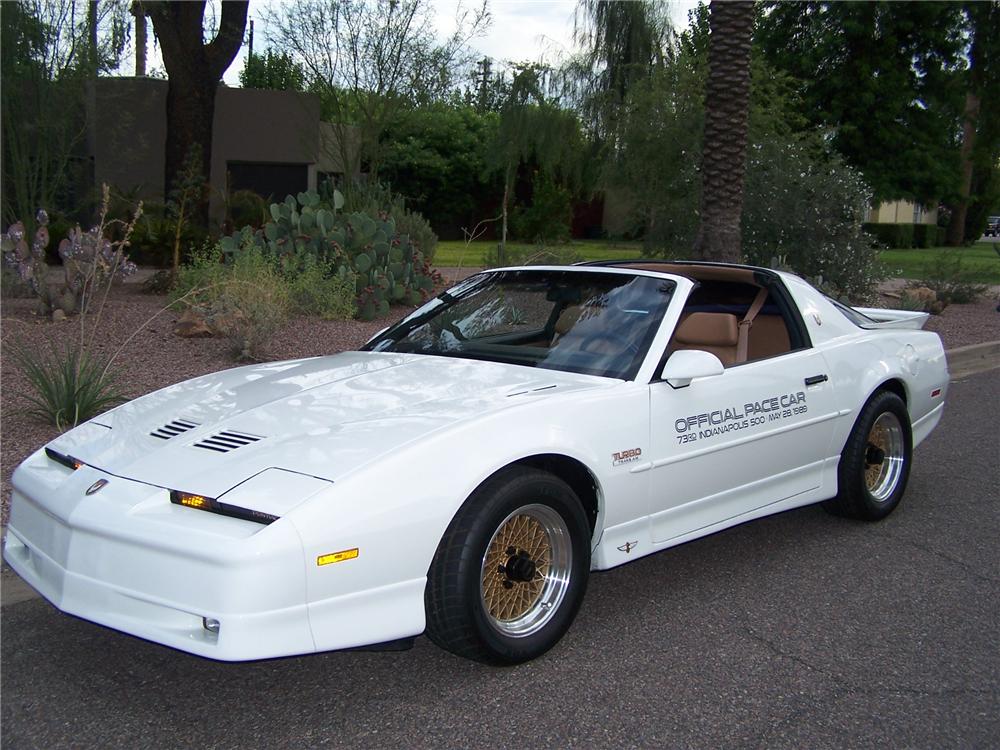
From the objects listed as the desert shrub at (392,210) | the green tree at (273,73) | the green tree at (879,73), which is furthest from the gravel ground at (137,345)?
the green tree at (879,73)

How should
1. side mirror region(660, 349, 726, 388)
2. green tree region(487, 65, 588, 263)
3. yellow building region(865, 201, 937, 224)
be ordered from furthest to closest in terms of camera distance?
yellow building region(865, 201, 937, 224), green tree region(487, 65, 588, 263), side mirror region(660, 349, 726, 388)

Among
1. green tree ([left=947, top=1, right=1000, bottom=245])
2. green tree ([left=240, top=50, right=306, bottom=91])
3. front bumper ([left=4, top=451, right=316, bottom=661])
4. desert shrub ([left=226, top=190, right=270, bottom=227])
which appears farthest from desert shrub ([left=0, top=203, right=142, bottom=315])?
green tree ([left=947, top=1, right=1000, bottom=245])

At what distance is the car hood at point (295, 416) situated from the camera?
3506 millimetres

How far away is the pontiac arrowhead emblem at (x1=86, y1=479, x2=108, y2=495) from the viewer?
3.51 metres

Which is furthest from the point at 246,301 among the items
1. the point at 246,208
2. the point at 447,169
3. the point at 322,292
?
the point at 447,169

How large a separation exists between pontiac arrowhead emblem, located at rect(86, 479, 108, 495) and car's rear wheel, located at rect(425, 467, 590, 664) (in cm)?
117

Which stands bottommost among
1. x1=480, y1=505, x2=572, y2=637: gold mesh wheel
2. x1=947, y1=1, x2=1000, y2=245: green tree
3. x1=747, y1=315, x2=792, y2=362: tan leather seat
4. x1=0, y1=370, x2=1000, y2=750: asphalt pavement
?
x1=0, y1=370, x2=1000, y2=750: asphalt pavement

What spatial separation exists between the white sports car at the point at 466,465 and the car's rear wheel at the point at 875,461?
2 centimetres

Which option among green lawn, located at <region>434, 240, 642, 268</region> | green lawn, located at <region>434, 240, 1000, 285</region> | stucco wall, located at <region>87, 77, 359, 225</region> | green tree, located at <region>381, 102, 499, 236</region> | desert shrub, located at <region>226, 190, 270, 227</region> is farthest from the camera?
green tree, located at <region>381, 102, 499, 236</region>

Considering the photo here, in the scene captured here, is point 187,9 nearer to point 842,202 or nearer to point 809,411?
point 842,202

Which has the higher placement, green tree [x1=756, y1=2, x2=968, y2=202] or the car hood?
green tree [x1=756, y1=2, x2=968, y2=202]

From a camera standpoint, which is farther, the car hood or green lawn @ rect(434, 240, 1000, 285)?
green lawn @ rect(434, 240, 1000, 285)

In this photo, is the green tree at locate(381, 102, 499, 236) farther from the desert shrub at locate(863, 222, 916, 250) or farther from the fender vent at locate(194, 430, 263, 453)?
the fender vent at locate(194, 430, 263, 453)

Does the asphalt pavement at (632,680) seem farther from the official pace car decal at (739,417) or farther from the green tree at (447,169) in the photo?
the green tree at (447,169)
